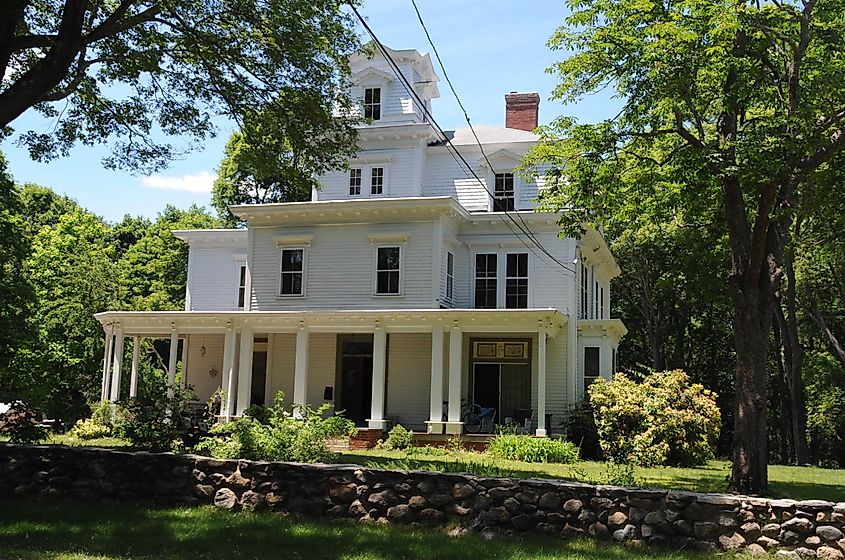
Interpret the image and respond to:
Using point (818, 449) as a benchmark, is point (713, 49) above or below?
above

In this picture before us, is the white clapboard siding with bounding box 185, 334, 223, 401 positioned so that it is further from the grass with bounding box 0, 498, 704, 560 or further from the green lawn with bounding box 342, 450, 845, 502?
the grass with bounding box 0, 498, 704, 560

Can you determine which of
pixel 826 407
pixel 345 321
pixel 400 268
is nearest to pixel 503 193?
pixel 400 268

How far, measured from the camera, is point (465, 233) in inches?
988

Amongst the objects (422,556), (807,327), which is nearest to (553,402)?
(422,556)

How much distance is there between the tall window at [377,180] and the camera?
2595 centimetres

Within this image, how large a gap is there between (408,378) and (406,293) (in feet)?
9.39

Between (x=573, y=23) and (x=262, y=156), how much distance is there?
6.95 metres

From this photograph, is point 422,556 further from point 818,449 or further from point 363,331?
point 818,449

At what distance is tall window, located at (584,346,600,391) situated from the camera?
24062 millimetres

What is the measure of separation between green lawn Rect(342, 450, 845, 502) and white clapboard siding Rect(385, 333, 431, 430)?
4798mm

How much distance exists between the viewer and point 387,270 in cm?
2402

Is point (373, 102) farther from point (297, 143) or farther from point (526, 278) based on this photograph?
point (297, 143)

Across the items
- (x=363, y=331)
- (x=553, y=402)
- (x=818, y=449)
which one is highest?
(x=363, y=331)

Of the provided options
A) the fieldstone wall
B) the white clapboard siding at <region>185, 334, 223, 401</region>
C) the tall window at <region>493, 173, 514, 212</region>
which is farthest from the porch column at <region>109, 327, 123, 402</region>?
the fieldstone wall
